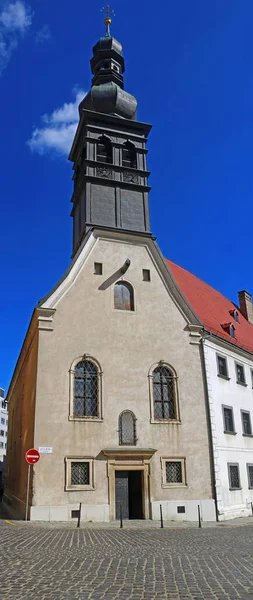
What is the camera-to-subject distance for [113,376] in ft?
74.2

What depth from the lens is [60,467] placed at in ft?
66.5

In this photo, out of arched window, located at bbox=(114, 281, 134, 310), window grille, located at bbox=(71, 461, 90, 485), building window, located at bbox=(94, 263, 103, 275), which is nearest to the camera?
window grille, located at bbox=(71, 461, 90, 485)

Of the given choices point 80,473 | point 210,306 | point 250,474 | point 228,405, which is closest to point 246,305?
point 210,306

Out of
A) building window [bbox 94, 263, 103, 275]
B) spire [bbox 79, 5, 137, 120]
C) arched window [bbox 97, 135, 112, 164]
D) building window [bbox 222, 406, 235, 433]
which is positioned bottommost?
building window [bbox 222, 406, 235, 433]

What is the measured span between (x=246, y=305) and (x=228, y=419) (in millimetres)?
16201

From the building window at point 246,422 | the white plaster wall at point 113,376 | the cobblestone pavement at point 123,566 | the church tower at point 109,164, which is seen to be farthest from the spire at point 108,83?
the cobblestone pavement at point 123,566

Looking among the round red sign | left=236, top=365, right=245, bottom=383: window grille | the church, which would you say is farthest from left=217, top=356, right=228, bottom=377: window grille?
the round red sign

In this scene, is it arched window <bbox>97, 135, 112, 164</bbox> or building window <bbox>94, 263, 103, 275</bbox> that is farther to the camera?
arched window <bbox>97, 135, 112, 164</bbox>

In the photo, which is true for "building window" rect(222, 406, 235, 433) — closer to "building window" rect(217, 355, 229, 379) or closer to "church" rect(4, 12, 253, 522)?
"building window" rect(217, 355, 229, 379)

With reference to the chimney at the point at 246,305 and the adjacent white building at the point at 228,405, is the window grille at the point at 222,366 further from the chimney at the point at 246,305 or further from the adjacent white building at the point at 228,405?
the chimney at the point at 246,305

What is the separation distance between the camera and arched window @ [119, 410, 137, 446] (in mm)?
21859

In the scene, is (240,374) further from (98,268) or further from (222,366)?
(98,268)

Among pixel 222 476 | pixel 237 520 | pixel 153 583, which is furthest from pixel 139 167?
pixel 153 583

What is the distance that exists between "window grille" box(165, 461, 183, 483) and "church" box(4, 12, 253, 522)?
0.05 m
